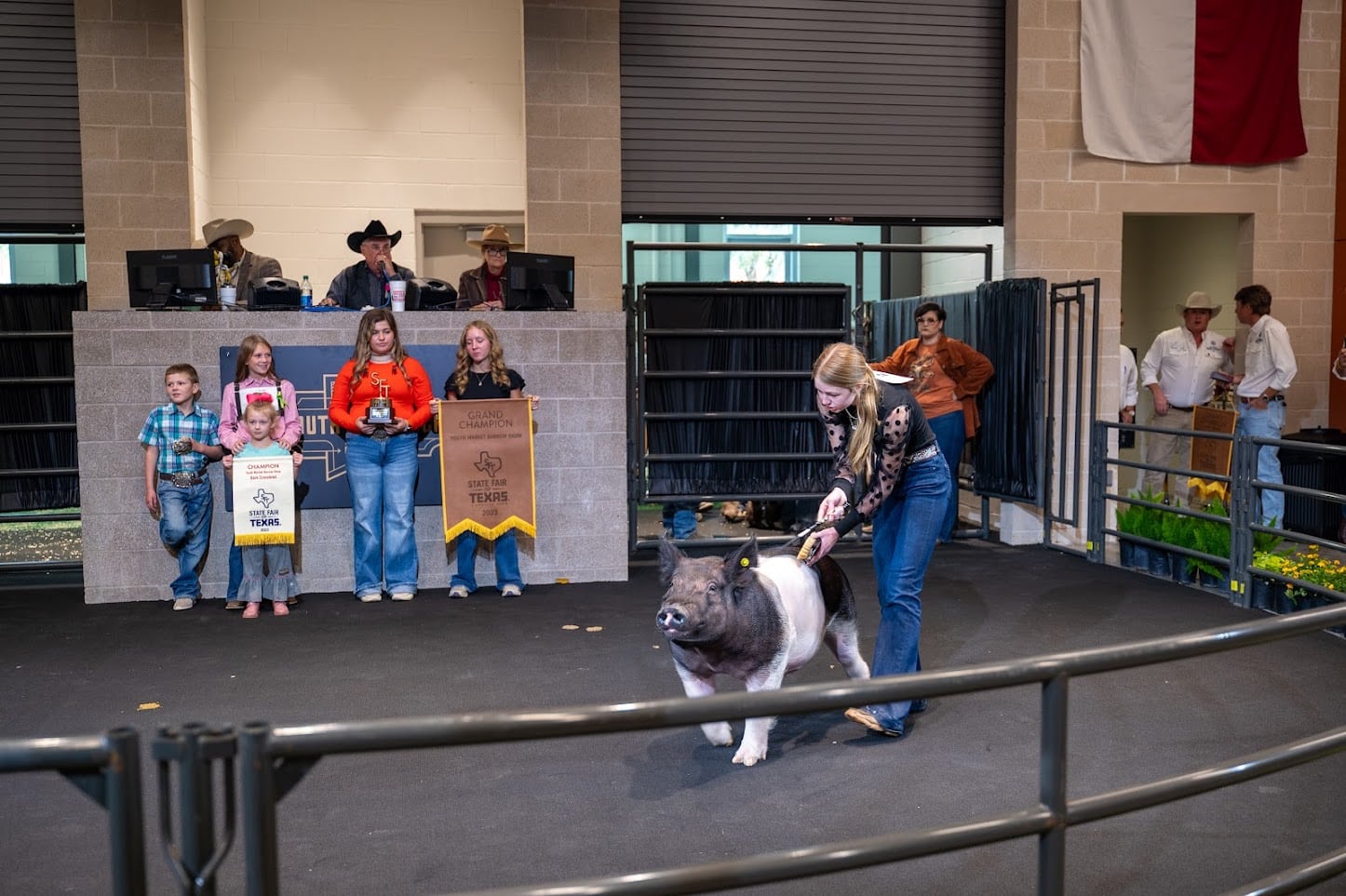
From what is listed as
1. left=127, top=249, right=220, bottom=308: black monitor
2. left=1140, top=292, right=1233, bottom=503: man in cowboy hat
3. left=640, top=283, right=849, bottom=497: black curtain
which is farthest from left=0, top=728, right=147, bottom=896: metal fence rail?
left=1140, top=292, right=1233, bottom=503: man in cowboy hat

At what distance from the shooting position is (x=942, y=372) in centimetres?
973

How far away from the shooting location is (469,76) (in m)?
12.3

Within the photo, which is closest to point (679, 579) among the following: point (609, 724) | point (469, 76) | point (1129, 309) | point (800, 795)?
point (800, 795)

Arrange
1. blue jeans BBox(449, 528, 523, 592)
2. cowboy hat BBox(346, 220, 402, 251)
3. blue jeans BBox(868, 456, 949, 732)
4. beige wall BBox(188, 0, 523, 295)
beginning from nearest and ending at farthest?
blue jeans BBox(868, 456, 949, 732) < blue jeans BBox(449, 528, 523, 592) < cowboy hat BBox(346, 220, 402, 251) < beige wall BBox(188, 0, 523, 295)

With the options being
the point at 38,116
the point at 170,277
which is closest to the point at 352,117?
the point at 38,116

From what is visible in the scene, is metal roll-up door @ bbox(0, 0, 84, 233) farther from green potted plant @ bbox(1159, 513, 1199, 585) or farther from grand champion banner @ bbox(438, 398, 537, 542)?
green potted plant @ bbox(1159, 513, 1199, 585)

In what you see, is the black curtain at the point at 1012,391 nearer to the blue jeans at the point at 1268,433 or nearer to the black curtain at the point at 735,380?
the black curtain at the point at 735,380

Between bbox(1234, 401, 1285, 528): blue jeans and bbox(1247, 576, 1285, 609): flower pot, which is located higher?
bbox(1234, 401, 1285, 528): blue jeans

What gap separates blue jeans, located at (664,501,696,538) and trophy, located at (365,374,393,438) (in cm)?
283

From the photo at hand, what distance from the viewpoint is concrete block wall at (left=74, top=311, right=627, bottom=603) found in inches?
319

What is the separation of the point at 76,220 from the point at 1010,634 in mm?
7480

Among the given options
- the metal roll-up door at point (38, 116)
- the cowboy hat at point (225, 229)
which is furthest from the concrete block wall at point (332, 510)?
the metal roll-up door at point (38, 116)

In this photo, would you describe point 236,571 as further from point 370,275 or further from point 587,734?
point 587,734

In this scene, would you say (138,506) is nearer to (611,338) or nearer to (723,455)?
(611,338)
